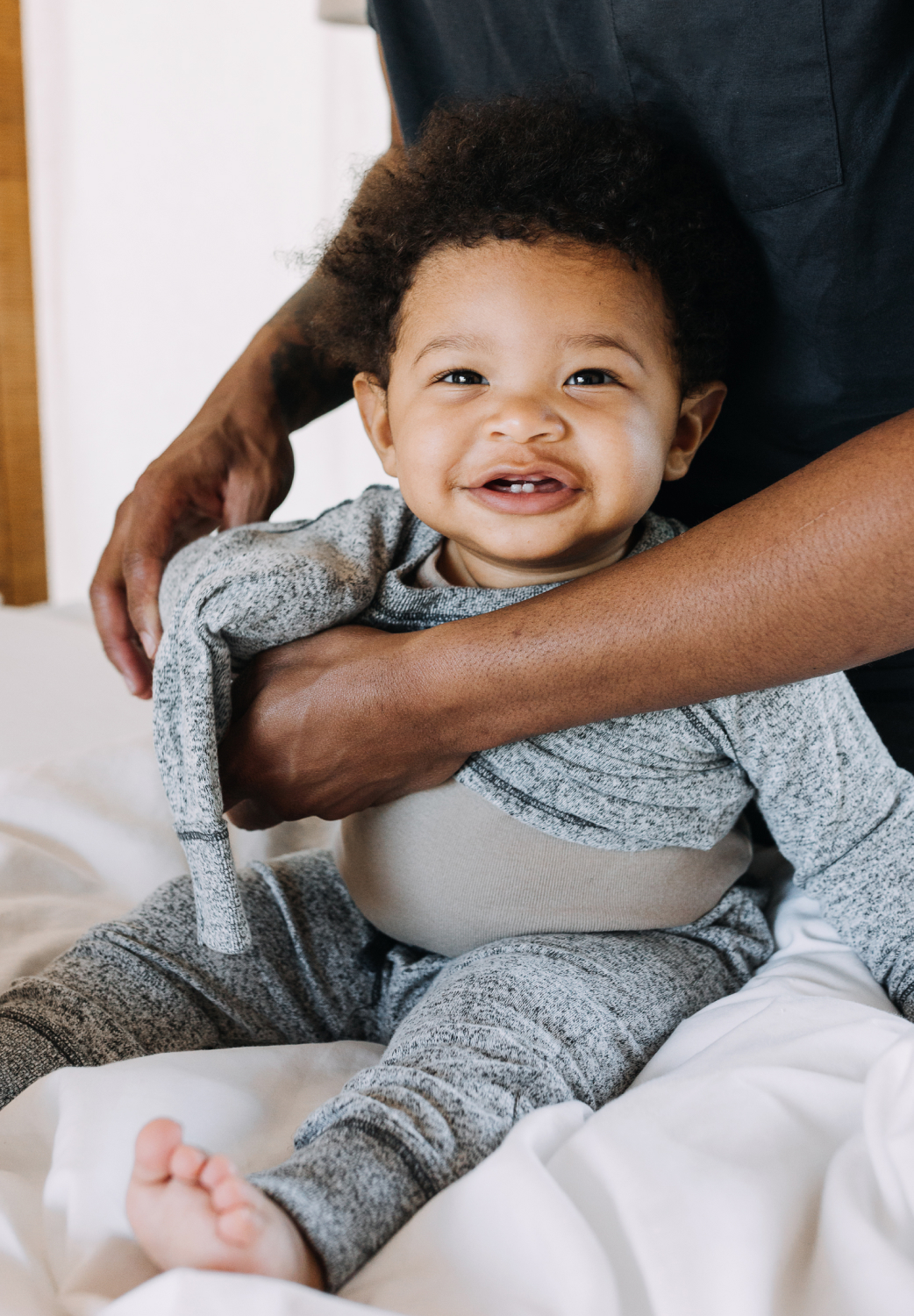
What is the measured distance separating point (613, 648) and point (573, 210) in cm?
A: 36

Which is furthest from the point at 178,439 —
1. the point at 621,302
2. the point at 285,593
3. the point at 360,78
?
the point at 360,78

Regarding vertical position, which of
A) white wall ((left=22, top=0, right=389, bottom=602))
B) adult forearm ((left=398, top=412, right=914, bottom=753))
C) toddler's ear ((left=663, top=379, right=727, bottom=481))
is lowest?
adult forearm ((left=398, top=412, right=914, bottom=753))


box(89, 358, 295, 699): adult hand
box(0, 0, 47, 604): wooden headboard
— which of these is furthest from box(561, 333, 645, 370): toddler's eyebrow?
box(0, 0, 47, 604): wooden headboard

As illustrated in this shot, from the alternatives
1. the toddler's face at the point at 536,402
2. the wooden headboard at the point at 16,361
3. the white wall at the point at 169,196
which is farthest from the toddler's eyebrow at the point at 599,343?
the wooden headboard at the point at 16,361

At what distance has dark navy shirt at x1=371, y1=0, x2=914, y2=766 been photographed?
83cm

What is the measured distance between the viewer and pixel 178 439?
1108mm

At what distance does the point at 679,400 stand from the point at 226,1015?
594 millimetres

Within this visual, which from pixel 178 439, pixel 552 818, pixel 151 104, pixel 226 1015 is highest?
pixel 151 104

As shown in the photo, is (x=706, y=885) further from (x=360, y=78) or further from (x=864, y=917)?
(x=360, y=78)

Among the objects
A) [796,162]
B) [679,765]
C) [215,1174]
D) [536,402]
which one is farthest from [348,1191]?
[796,162]

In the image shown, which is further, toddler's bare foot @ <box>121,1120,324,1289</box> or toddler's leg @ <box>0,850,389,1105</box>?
toddler's leg @ <box>0,850,389,1105</box>

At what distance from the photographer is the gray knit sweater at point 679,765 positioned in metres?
0.81

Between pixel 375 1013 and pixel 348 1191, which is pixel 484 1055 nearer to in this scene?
pixel 348 1191

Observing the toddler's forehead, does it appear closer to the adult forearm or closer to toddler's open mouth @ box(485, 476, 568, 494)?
toddler's open mouth @ box(485, 476, 568, 494)
